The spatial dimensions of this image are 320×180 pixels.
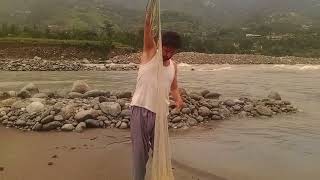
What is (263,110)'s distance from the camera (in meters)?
14.0

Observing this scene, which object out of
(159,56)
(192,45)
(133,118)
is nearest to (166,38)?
(159,56)

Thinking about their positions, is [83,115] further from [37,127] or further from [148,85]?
[148,85]

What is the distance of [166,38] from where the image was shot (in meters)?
4.91

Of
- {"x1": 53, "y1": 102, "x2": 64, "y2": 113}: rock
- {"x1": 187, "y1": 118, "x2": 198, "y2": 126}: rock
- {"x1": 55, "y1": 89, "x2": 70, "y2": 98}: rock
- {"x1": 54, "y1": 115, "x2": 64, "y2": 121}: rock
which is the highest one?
{"x1": 53, "y1": 102, "x2": 64, "y2": 113}: rock

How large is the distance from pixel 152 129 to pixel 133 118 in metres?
0.24

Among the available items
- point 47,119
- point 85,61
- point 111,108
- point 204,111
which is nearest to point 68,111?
point 47,119

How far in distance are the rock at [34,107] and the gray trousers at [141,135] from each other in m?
6.64

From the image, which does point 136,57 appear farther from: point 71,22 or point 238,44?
point 71,22

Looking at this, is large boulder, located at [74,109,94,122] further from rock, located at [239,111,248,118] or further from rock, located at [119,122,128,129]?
rock, located at [239,111,248,118]

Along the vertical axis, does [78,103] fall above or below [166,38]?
below

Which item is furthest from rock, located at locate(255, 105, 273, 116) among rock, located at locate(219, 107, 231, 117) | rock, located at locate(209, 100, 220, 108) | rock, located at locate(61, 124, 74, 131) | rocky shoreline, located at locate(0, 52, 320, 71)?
rocky shoreline, located at locate(0, 52, 320, 71)

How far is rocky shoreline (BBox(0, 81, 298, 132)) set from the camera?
10.7m

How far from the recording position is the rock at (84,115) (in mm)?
10852

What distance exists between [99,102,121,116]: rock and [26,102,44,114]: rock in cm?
147
